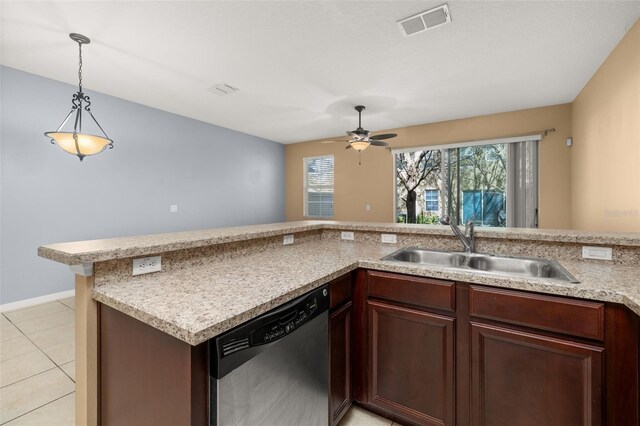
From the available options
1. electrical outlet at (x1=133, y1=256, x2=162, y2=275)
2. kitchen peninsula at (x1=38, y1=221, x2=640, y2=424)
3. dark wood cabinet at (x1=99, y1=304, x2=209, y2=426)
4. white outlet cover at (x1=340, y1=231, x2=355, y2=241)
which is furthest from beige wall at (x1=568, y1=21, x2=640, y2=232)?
electrical outlet at (x1=133, y1=256, x2=162, y2=275)

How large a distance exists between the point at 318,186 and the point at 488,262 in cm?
515

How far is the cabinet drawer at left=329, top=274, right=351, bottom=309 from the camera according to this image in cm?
141

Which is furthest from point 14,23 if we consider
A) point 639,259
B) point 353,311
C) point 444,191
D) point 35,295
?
point 444,191

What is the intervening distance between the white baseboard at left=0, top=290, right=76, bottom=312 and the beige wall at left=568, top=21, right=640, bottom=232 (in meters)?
6.02

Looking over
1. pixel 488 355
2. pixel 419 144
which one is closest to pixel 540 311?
pixel 488 355

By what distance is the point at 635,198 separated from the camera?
236 cm

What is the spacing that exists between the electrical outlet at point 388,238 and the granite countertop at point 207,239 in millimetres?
44

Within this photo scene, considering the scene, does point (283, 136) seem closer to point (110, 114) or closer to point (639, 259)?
point (110, 114)

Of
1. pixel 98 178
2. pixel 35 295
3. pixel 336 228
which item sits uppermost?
pixel 98 178

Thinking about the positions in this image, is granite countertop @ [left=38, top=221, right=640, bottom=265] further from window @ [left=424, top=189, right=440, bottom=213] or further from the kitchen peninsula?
window @ [left=424, top=189, right=440, bottom=213]

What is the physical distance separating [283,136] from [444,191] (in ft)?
11.4

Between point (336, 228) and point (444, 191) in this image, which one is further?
point (444, 191)

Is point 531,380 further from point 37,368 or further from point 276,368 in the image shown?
point 37,368

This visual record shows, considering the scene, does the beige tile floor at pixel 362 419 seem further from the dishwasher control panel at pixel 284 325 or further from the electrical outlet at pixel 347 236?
the electrical outlet at pixel 347 236
